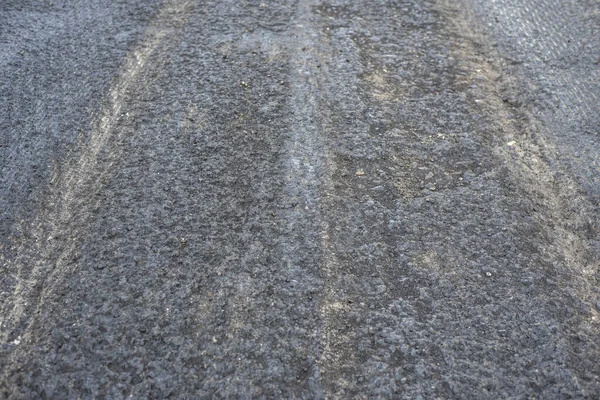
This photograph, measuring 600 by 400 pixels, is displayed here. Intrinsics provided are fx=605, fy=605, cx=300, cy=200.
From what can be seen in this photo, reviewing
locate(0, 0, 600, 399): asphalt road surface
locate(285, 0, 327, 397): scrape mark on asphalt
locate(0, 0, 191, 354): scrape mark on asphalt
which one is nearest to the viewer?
locate(0, 0, 600, 399): asphalt road surface

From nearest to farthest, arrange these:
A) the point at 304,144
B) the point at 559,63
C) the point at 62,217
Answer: the point at 62,217
the point at 304,144
the point at 559,63

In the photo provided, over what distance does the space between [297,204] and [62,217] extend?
106 centimetres

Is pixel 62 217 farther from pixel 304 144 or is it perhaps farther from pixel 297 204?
pixel 304 144

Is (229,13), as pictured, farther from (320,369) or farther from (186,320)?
(320,369)

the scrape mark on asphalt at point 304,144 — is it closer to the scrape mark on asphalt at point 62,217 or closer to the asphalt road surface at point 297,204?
the asphalt road surface at point 297,204

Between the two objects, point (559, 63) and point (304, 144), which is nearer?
point (304, 144)

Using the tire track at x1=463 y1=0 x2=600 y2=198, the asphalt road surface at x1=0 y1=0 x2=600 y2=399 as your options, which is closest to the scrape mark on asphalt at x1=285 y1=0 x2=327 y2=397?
the asphalt road surface at x1=0 y1=0 x2=600 y2=399

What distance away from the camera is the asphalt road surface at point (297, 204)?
85.7 inches

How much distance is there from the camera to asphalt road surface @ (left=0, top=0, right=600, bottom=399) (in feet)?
7.14

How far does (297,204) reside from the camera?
2791 millimetres

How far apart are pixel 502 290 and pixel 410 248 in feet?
1.34

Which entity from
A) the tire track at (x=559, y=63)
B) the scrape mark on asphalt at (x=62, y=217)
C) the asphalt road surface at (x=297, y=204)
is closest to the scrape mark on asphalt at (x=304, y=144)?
the asphalt road surface at (x=297, y=204)

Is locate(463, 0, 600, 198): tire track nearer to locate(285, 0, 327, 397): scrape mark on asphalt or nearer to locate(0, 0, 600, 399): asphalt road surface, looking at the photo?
locate(0, 0, 600, 399): asphalt road surface

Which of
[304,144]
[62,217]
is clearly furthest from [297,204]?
[62,217]
